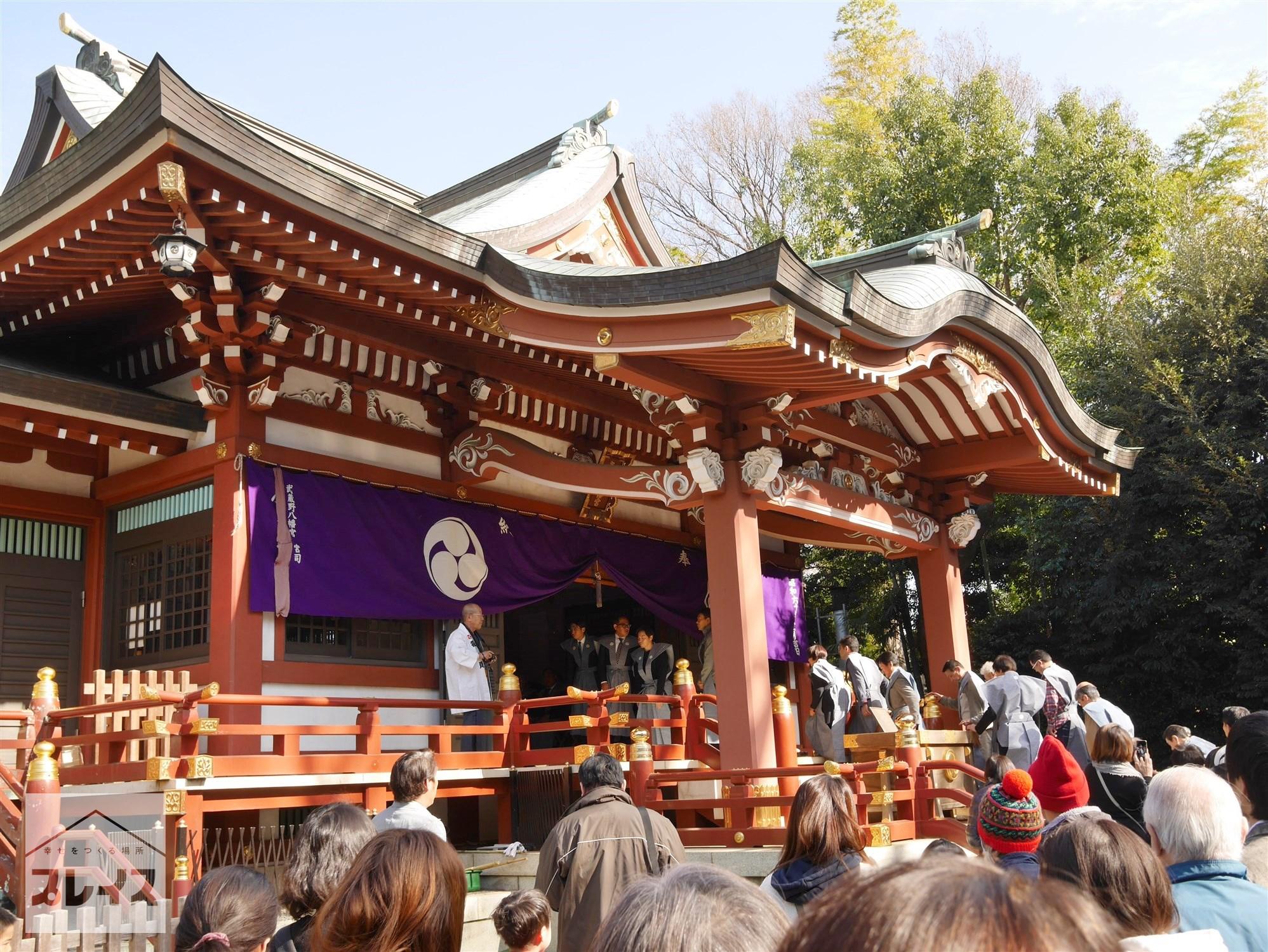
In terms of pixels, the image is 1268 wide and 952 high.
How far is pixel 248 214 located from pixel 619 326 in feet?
8.28

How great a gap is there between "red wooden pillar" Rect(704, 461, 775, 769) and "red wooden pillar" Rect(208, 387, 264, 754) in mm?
3333

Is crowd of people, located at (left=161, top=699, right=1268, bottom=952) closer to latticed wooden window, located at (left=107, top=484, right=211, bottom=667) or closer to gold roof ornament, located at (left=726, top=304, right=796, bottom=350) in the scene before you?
gold roof ornament, located at (left=726, top=304, right=796, bottom=350)

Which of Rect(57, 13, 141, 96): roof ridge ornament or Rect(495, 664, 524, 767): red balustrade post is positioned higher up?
Rect(57, 13, 141, 96): roof ridge ornament

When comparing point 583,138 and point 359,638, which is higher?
point 583,138

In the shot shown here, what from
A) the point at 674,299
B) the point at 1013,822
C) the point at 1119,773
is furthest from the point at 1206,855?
the point at 674,299

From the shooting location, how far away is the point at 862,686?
367 inches

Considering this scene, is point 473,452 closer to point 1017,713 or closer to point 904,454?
point 904,454

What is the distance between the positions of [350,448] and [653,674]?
161 inches

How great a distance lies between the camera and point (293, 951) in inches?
99.7

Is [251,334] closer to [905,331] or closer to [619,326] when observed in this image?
[619,326]

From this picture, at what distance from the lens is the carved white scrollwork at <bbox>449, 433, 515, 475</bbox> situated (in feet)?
31.3

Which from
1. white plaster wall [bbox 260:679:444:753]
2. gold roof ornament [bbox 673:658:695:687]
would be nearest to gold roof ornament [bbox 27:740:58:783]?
white plaster wall [bbox 260:679:444:753]

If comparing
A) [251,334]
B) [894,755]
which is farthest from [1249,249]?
[251,334]

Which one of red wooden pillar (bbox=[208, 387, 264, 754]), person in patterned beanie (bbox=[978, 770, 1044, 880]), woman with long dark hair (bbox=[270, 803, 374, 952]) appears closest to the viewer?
woman with long dark hair (bbox=[270, 803, 374, 952])
